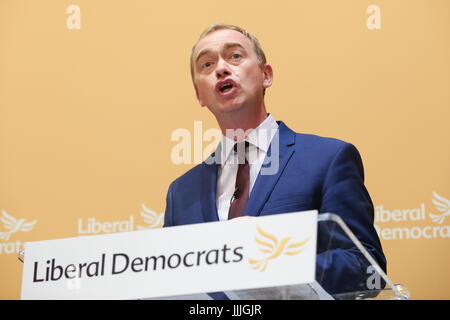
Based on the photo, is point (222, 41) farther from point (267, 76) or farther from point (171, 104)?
point (171, 104)

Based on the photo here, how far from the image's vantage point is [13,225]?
3281mm

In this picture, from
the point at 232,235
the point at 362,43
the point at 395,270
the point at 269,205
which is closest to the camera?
the point at 232,235

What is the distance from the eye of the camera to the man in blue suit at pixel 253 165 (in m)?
2.16

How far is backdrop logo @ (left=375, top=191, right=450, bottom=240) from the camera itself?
2.88 metres

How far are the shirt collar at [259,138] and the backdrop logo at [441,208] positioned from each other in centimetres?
82

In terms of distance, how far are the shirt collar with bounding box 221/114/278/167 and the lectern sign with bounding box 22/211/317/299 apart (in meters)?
1.00

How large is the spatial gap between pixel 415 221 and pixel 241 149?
36.4 inches

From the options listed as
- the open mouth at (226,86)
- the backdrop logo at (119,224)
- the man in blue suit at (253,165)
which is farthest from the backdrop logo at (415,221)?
the backdrop logo at (119,224)

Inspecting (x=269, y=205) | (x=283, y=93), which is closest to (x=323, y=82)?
(x=283, y=93)

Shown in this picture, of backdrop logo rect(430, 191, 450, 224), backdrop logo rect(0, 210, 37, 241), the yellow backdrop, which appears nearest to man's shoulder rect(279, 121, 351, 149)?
the yellow backdrop

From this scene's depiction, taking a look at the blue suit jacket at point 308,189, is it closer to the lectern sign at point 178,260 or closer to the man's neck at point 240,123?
the man's neck at point 240,123

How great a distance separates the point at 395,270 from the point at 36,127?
192 centimetres

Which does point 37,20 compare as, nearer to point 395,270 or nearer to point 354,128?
point 354,128

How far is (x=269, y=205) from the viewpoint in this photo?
2166mm
